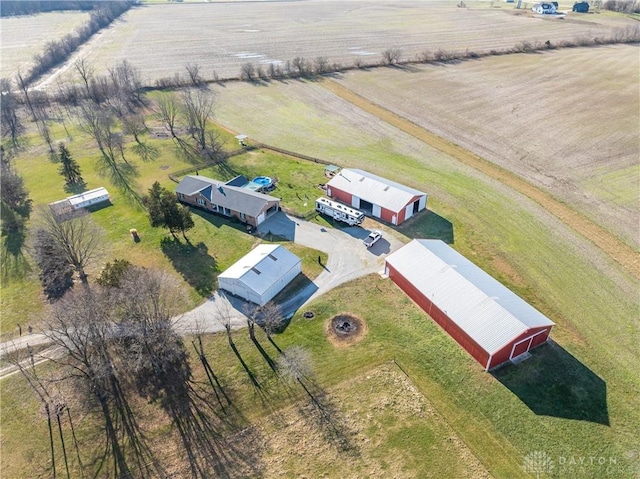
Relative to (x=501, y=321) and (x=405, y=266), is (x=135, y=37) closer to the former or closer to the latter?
(x=405, y=266)

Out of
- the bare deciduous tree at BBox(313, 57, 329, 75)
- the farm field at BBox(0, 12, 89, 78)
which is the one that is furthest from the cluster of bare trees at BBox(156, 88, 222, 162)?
the farm field at BBox(0, 12, 89, 78)

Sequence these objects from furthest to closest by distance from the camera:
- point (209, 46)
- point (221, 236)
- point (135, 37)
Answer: point (135, 37)
point (209, 46)
point (221, 236)

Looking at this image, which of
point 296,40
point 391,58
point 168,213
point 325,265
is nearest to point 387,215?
point 325,265

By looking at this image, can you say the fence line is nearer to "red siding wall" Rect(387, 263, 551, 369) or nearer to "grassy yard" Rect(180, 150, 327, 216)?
"grassy yard" Rect(180, 150, 327, 216)

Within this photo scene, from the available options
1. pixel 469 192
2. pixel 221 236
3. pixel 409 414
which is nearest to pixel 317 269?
pixel 221 236

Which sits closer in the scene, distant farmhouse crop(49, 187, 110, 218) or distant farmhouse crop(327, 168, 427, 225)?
distant farmhouse crop(327, 168, 427, 225)
